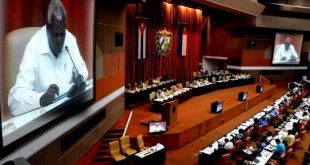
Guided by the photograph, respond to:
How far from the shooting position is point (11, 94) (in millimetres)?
4168

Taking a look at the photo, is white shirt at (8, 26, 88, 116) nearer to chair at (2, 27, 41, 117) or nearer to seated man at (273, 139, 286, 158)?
chair at (2, 27, 41, 117)

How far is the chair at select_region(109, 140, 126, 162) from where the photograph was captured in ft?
26.2

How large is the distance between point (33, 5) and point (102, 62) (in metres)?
3.86

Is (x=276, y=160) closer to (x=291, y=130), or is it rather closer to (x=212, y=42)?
(x=291, y=130)

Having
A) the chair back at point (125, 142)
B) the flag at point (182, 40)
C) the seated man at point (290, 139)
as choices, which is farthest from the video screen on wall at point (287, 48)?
the chair back at point (125, 142)

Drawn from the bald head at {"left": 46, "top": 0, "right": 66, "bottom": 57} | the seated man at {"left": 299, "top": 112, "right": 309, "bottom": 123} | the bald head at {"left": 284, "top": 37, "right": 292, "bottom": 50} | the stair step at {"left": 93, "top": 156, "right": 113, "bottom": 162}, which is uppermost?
the bald head at {"left": 284, "top": 37, "right": 292, "bottom": 50}

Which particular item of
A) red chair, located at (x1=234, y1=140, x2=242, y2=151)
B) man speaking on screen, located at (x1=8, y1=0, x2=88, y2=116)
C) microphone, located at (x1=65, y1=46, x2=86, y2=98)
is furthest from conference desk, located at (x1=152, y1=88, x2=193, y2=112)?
man speaking on screen, located at (x1=8, y1=0, x2=88, y2=116)

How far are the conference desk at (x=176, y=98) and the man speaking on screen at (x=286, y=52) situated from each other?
11.2 metres

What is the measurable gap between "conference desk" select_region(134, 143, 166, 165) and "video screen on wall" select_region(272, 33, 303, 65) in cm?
1683

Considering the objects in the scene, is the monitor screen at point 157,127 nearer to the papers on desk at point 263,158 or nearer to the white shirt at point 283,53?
the papers on desk at point 263,158

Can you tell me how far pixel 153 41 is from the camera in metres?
15.0

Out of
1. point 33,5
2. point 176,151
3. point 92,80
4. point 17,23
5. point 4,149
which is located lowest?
point 176,151

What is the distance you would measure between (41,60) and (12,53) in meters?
0.81

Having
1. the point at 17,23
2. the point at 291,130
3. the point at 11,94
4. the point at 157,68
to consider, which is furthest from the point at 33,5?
the point at 157,68
